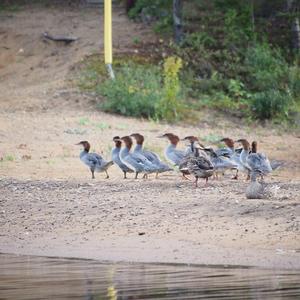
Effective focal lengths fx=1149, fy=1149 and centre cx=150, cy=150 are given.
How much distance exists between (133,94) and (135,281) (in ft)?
44.8

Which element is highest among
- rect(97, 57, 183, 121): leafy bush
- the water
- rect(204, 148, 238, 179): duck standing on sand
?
rect(97, 57, 183, 121): leafy bush

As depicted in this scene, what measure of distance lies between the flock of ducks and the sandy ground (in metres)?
0.26

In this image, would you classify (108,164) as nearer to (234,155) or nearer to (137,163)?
(137,163)

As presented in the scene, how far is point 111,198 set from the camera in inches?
626

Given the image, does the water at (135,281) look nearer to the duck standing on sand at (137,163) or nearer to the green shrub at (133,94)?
the duck standing on sand at (137,163)

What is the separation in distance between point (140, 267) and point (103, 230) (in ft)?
6.31

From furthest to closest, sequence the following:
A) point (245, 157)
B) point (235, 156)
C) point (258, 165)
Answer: point (235, 156), point (245, 157), point (258, 165)

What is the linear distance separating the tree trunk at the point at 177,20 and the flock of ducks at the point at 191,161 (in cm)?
925

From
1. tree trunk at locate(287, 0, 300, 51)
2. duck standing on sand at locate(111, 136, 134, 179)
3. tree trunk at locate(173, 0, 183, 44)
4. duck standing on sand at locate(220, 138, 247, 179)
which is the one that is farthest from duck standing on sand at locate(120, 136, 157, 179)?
tree trunk at locate(287, 0, 300, 51)

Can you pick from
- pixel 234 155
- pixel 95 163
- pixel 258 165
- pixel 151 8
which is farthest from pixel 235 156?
pixel 151 8

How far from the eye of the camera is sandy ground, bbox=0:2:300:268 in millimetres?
13109

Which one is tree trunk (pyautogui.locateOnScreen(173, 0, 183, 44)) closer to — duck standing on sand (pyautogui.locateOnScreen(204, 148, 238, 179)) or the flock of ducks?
the flock of ducks

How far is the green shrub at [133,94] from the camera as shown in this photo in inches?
974

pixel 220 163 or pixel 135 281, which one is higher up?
pixel 220 163
